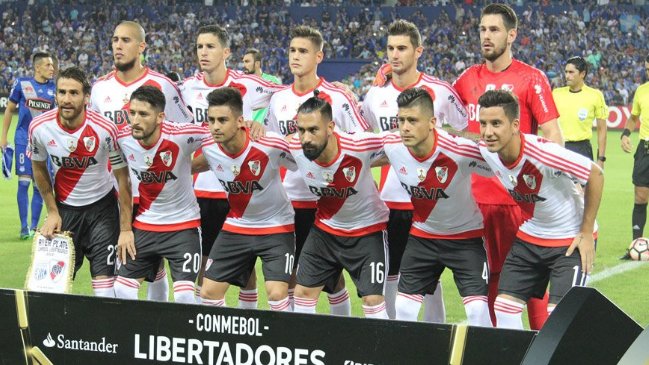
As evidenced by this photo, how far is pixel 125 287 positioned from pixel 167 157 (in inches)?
38.2

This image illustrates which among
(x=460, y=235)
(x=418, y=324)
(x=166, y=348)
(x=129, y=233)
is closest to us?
(x=418, y=324)

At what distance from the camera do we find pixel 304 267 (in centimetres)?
682

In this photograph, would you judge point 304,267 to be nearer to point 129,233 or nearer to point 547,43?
point 129,233

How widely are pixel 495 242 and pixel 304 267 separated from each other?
4.37 feet

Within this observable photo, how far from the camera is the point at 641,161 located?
37.8 ft

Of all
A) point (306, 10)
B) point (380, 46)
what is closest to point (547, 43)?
point (380, 46)

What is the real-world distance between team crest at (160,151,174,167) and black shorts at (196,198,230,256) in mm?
921

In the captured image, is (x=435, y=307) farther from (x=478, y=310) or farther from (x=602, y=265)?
(x=602, y=265)

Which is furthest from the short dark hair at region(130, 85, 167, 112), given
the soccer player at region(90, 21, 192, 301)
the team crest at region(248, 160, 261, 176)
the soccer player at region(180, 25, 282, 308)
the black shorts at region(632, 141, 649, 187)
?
the black shorts at region(632, 141, 649, 187)

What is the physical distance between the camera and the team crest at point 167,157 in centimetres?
704

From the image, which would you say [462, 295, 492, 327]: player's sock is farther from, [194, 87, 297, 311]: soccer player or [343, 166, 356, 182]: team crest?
[194, 87, 297, 311]: soccer player

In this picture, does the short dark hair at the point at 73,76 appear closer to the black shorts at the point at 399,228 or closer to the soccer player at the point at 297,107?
the soccer player at the point at 297,107

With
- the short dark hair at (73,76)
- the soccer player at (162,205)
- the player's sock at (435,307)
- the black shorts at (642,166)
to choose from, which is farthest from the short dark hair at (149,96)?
the black shorts at (642,166)

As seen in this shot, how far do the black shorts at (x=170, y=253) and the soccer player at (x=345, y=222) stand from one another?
81cm
